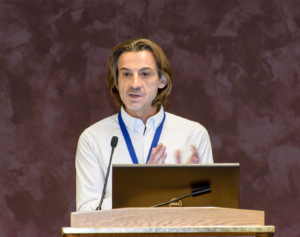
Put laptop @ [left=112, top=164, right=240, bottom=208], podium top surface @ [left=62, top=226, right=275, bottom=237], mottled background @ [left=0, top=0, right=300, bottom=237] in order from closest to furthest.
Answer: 1. podium top surface @ [left=62, top=226, right=275, bottom=237]
2. laptop @ [left=112, top=164, right=240, bottom=208]
3. mottled background @ [left=0, top=0, right=300, bottom=237]

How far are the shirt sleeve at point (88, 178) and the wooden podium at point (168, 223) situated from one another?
0.83 metres

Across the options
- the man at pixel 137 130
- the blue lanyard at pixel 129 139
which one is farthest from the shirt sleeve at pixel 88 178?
the blue lanyard at pixel 129 139

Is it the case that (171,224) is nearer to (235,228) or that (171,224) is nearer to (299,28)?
(235,228)

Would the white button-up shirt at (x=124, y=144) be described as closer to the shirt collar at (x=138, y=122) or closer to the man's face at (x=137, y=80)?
the shirt collar at (x=138, y=122)

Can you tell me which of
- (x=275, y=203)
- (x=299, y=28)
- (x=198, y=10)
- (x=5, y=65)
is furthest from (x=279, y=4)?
(x=5, y=65)

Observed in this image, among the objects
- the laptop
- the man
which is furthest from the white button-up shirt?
the laptop

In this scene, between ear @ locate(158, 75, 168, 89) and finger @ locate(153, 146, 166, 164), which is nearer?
finger @ locate(153, 146, 166, 164)

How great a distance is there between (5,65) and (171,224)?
8.99 ft

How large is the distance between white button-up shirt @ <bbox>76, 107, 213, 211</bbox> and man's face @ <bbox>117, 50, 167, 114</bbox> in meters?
0.13

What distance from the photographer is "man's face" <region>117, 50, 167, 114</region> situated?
7.94 ft

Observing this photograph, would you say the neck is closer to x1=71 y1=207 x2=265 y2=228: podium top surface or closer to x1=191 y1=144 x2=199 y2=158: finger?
x1=191 y1=144 x2=199 y2=158: finger

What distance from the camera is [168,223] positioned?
1316mm

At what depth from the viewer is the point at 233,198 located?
1.68 metres

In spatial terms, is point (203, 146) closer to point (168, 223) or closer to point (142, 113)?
point (142, 113)
